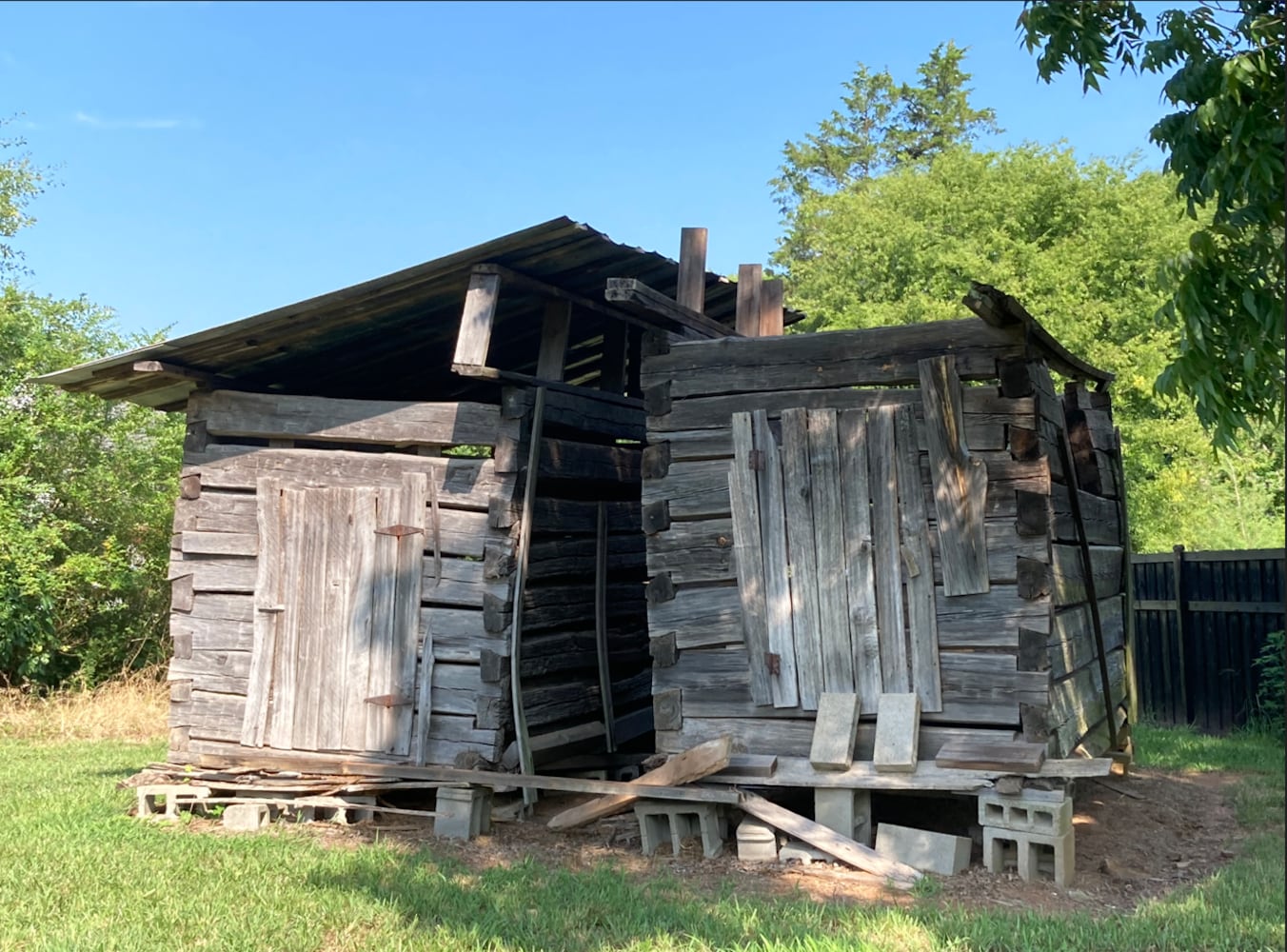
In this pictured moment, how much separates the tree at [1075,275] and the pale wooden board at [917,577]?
1107 centimetres

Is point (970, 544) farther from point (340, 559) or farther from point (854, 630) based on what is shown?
point (340, 559)

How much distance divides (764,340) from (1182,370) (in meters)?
3.48

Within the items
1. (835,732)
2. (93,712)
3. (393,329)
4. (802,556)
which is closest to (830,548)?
(802,556)

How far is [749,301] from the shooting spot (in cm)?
845

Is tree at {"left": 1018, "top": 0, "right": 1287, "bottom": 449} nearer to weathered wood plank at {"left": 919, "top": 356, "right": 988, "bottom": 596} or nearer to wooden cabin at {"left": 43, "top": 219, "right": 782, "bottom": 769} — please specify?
weathered wood plank at {"left": 919, "top": 356, "right": 988, "bottom": 596}

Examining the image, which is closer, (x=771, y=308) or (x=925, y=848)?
(x=925, y=848)

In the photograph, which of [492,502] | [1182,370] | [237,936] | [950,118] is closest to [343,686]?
[492,502]

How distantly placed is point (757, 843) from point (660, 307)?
3507 mm

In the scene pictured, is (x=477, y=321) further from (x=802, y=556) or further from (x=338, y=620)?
(x=802, y=556)

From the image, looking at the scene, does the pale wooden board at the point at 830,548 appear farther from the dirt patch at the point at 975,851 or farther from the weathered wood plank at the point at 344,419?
the weathered wood plank at the point at 344,419

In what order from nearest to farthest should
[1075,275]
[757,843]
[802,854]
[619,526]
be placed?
[802,854] < [757,843] < [619,526] < [1075,275]

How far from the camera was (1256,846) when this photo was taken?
721 cm

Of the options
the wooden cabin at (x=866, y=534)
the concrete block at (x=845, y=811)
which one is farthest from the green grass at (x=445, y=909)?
the wooden cabin at (x=866, y=534)

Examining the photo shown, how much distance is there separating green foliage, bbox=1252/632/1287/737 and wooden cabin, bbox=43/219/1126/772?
2.09m
